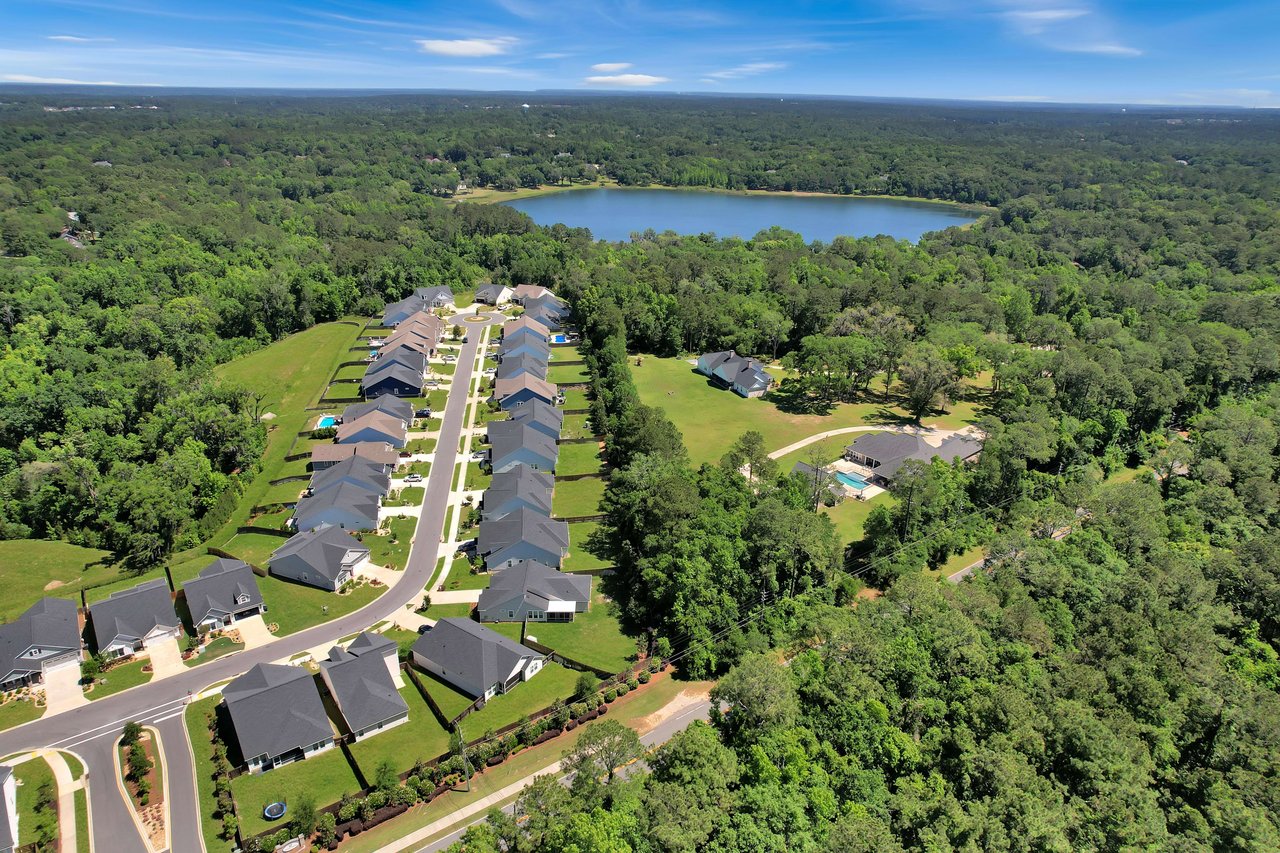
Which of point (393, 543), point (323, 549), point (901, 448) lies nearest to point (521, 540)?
point (393, 543)

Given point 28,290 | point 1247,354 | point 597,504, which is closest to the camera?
point 597,504

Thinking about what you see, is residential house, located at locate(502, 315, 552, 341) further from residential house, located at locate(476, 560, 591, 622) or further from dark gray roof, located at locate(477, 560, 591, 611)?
residential house, located at locate(476, 560, 591, 622)

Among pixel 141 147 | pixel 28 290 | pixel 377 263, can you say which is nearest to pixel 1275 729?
pixel 377 263

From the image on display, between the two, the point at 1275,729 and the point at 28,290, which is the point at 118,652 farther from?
the point at 28,290

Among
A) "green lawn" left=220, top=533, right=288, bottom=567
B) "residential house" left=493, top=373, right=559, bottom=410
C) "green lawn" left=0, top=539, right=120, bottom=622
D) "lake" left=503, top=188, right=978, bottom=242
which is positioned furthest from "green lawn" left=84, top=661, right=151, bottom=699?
"lake" left=503, top=188, right=978, bottom=242

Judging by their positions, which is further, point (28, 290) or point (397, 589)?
point (28, 290)

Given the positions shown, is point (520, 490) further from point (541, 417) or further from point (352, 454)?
point (352, 454)

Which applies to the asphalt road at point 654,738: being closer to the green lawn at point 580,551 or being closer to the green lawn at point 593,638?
→ the green lawn at point 593,638
